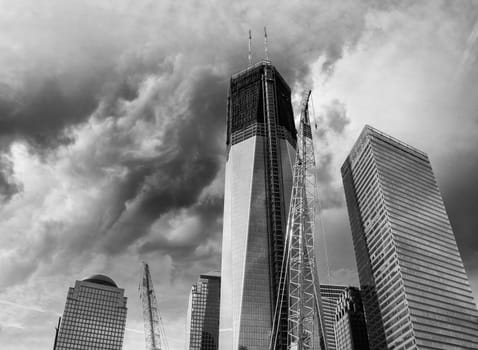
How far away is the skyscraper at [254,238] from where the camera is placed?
154375 millimetres

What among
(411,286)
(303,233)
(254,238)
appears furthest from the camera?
(411,286)

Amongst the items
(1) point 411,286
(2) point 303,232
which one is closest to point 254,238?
(1) point 411,286

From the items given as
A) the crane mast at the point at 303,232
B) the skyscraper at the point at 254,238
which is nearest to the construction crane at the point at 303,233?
the crane mast at the point at 303,232

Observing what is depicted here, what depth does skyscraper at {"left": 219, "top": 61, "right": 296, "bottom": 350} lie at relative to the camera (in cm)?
15438

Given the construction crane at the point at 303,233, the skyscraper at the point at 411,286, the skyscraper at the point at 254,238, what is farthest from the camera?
the skyscraper at the point at 411,286

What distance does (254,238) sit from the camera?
169m

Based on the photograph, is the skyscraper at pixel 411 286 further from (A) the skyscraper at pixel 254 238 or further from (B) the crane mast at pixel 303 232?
(B) the crane mast at pixel 303 232

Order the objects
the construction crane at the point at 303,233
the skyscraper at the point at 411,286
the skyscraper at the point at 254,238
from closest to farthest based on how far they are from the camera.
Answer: the construction crane at the point at 303,233, the skyscraper at the point at 254,238, the skyscraper at the point at 411,286

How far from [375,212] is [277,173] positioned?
1904 inches

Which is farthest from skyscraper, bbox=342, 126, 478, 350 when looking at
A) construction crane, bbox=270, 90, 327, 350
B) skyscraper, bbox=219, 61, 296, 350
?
construction crane, bbox=270, 90, 327, 350

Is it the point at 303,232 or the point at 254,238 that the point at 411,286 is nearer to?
the point at 254,238

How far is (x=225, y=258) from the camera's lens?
170250mm

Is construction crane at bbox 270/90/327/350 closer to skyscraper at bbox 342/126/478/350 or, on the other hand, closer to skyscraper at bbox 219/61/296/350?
skyscraper at bbox 219/61/296/350

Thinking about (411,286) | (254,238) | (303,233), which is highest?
(254,238)
